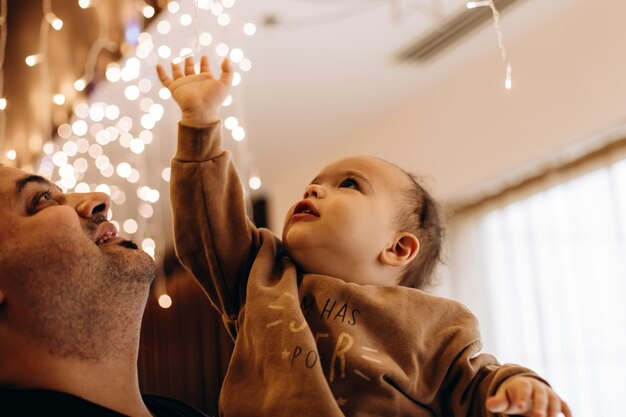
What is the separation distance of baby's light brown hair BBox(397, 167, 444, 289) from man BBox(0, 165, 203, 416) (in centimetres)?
44

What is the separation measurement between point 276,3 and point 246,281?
79.8 inches

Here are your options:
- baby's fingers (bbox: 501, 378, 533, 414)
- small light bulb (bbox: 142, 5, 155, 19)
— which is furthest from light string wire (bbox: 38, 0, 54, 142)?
baby's fingers (bbox: 501, 378, 533, 414)

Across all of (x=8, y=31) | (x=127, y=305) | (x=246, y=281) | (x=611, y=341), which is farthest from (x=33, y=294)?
(x=611, y=341)

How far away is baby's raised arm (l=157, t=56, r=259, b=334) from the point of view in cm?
120

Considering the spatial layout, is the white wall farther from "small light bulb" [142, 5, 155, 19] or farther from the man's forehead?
the man's forehead

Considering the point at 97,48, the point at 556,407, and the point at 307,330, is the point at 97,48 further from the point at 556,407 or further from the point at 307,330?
the point at 556,407

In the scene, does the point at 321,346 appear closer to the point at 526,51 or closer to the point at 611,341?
the point at 611,341

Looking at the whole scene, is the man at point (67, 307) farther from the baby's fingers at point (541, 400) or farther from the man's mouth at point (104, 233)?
the baby's fingers at point (541, 400)

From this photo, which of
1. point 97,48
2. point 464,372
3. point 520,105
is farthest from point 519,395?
point 520,105

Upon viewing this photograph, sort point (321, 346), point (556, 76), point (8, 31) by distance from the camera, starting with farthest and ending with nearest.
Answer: point (556, 76)
point (8, 31)
point (321, 346)


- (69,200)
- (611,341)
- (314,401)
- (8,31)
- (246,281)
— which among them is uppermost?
(8,31)

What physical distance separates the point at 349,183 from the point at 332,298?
0.26m

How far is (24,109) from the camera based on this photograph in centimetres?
314

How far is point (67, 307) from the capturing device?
1106 millimetres
